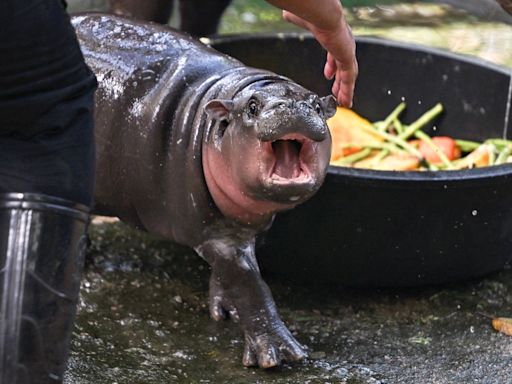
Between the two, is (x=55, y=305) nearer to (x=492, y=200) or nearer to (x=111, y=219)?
(x=492, y=200)

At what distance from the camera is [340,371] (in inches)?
101

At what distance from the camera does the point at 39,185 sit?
1.71 meters

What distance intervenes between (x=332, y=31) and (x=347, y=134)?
1113 millimetres

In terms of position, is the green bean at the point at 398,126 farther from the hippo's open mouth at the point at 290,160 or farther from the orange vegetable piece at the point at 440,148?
the hippo's open mouth at the point at 290,160

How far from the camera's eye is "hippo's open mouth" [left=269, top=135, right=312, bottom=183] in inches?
87.6

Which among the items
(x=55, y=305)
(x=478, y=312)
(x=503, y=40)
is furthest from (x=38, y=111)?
(x=503, y=40)

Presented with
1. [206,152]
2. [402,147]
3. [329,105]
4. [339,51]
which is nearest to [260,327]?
[206,152]

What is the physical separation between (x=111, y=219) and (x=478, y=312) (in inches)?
45.3

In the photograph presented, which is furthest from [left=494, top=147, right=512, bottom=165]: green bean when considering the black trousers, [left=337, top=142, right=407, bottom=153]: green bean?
the black trousers

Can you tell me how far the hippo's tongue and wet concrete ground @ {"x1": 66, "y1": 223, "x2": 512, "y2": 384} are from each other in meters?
0.51

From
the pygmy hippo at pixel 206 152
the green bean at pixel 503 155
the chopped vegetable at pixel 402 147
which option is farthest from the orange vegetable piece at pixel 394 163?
the pygmy hippo at pixel 206 152

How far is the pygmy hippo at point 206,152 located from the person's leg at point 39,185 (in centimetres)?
56

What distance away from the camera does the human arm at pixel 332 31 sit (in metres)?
2.02

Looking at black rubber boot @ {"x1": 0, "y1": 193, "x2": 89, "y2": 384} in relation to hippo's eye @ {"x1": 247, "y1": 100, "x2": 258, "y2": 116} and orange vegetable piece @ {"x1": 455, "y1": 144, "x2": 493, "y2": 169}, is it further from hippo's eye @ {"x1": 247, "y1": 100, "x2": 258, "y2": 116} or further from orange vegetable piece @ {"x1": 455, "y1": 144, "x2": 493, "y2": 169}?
orange vegetable piece @ {"x1": 455, "y1": 144, "x2": 493, "y2": 169}
